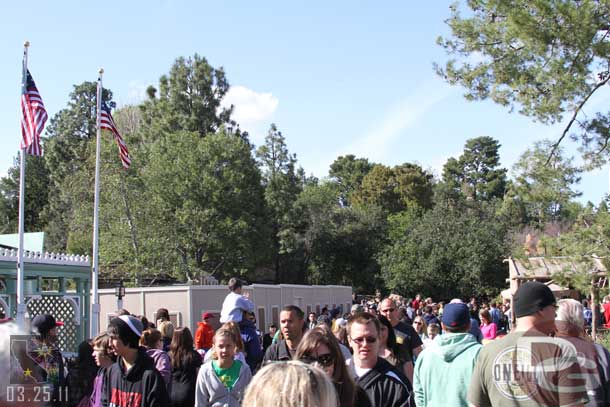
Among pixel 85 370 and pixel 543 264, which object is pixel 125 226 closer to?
pixel 543 264

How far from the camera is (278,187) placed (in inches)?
2130

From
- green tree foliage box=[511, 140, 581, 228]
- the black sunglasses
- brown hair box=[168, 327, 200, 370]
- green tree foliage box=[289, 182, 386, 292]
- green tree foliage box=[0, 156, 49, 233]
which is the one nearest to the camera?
the black sunglasses

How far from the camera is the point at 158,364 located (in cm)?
697

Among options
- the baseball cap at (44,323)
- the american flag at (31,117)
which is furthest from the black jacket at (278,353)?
the american flag at (31,117)

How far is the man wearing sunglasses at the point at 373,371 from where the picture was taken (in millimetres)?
4684

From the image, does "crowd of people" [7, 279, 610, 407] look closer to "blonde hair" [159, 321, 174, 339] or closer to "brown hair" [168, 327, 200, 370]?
"brown hair" [168, 327, 200, 370]

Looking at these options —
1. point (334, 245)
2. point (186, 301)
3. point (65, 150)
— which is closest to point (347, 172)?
point (334, 245)

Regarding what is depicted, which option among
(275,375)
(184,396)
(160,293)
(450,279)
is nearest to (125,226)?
(160,293)

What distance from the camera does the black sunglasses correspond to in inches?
182

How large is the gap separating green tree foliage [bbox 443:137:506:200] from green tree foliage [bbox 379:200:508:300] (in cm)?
3358

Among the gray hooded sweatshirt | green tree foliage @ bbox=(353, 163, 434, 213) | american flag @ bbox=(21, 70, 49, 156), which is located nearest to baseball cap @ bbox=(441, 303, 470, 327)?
the gray hooded sweatshirt

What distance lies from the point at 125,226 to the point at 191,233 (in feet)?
13.5

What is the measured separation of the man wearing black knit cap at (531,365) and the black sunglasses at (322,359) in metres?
0.92

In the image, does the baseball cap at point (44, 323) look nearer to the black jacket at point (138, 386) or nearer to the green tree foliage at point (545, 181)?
the black jacket at point (138, 386)
